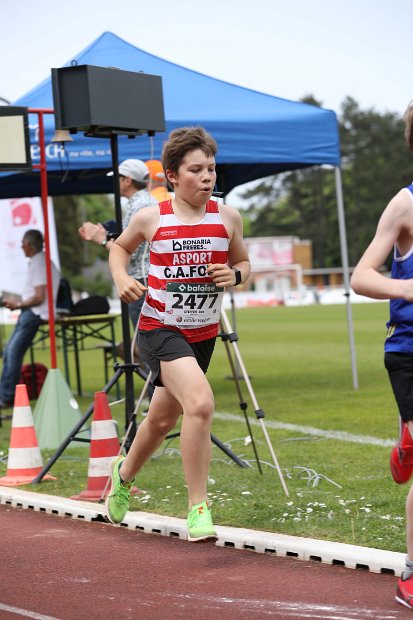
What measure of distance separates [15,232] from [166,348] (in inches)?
678

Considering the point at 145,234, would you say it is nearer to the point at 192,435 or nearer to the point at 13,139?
the point at 192,435

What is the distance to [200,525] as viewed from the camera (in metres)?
5.48

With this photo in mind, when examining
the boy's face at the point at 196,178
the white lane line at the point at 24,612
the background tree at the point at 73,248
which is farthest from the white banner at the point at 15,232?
the background tree at the point at 73,248

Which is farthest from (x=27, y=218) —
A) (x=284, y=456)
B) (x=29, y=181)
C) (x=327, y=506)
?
(x=327, y=506)

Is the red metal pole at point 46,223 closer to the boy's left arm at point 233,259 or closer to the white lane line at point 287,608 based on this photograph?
the boy's left arm at point 233,259

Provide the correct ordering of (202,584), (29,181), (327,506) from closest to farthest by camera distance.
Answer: (202,584), (327,506), (29,181)

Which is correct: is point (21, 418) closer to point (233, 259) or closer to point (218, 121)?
point (233, 259)

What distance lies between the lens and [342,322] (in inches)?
1368

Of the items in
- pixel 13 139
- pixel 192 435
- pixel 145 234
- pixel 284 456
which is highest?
pixel 13 139

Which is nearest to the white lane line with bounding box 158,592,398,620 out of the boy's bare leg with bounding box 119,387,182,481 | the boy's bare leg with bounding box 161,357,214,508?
the boy's bare leg with bounding box 161,357,214,508

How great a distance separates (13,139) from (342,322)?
26.1 metres

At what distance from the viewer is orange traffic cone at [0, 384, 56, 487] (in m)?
8.29

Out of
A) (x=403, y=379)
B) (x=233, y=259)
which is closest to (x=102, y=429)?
(x=233, y=259)

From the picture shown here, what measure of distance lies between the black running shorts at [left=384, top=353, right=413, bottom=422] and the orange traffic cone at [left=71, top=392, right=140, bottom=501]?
333 centimetres
